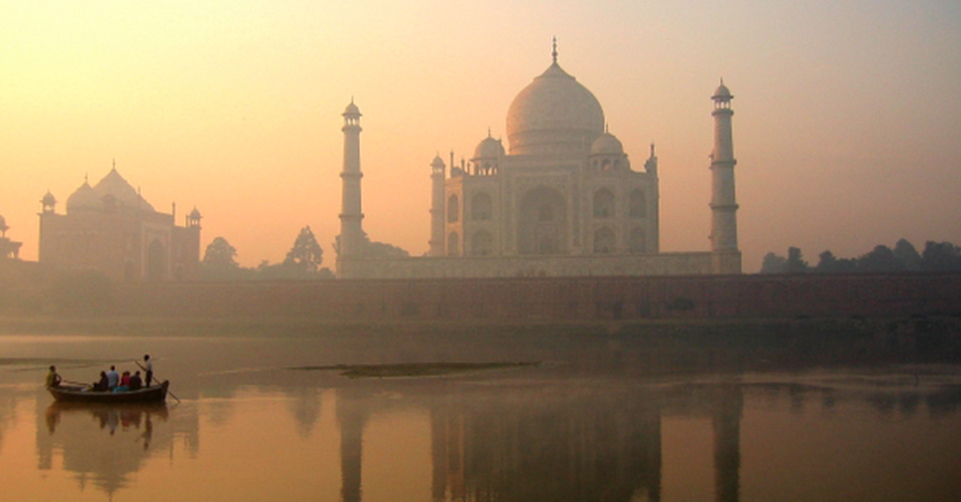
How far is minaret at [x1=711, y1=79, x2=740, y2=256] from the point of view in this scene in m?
32.5

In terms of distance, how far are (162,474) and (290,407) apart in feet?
13.4

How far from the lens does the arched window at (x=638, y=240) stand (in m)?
36.3

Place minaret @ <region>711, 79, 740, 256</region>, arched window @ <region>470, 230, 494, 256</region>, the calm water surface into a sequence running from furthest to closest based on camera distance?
1. arched window @ <region>470, 230, 494, 256</region>
2. minaret @ <region>711, 79, 740, 256</region>
3. the calm water surface

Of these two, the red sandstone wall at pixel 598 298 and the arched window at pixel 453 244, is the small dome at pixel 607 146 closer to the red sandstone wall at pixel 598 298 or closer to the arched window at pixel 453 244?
the arched window at pixel 453 244

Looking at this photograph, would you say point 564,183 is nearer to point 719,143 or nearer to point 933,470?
point 719,143

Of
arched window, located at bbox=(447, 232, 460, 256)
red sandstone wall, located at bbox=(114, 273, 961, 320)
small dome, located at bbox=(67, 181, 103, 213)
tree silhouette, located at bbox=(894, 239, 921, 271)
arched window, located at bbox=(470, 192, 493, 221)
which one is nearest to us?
red sandstone wall, located at bbox=(114, 273, 961, 320)

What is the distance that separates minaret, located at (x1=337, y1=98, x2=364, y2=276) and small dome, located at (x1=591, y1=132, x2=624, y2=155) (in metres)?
8.71

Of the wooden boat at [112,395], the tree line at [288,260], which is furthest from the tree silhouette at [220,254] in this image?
the wooden boat at [112,395]

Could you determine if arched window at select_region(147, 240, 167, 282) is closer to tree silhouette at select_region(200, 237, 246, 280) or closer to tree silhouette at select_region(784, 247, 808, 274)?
tree silhouette at select_region(200, 237, 246, 280)

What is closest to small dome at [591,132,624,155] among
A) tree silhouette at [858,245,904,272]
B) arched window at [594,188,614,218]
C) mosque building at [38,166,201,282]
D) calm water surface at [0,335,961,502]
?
arched window at [594,188,614,218]

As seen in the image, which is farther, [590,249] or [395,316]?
[590,249]

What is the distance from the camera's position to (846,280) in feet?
93.0

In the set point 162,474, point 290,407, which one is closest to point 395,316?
point 290,407

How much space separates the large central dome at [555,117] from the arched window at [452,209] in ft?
10.7
